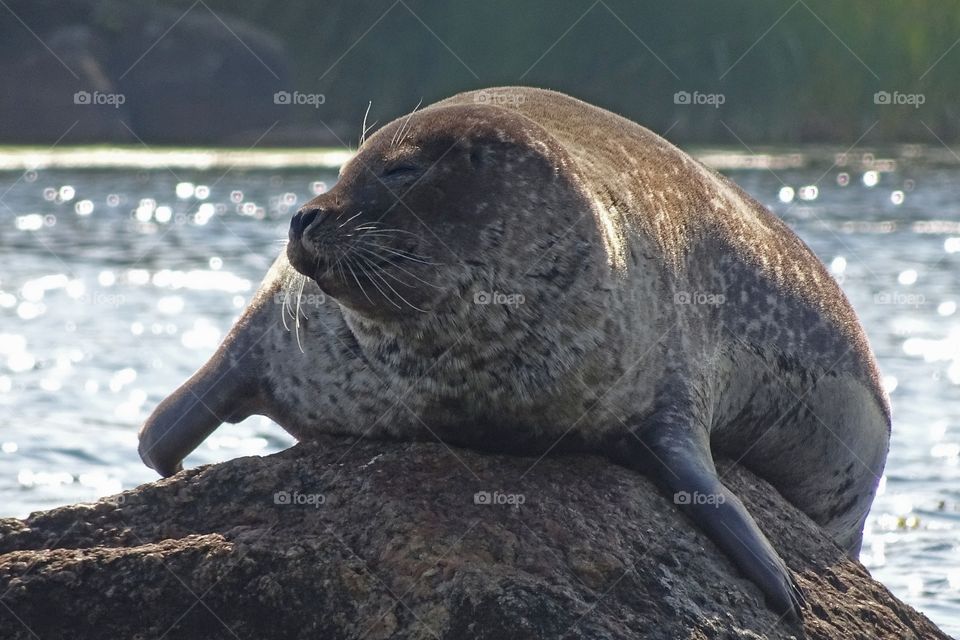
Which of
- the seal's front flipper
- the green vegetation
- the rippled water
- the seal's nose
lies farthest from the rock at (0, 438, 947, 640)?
the green vegetation

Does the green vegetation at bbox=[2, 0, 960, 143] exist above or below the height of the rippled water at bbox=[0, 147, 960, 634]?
above

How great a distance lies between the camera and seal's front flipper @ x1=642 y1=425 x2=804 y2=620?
4652 mm

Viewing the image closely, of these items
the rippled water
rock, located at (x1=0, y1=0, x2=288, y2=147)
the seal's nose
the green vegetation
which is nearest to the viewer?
the seal's nose

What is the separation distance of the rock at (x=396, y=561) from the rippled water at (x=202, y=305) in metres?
1.78

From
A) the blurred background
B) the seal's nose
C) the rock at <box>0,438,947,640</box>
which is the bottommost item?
the rock at <box>0,438,947,640</box>

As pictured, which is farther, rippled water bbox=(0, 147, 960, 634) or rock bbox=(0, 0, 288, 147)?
rock bbox=(0, 0, 288, 147)

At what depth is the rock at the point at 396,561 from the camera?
4191 mm

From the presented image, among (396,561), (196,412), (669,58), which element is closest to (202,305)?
(196,412)

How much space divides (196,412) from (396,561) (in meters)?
1.52

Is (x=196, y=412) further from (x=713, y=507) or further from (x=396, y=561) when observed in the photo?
(x=713, y=507)

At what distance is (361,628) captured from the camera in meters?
4.16

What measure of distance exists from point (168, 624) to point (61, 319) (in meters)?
9.99

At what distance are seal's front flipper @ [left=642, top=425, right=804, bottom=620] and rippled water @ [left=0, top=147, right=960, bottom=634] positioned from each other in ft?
4.96

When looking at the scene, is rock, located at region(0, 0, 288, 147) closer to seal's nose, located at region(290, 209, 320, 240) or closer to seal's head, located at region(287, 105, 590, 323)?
seal's head, located at region(287, 105, 590, 323)
